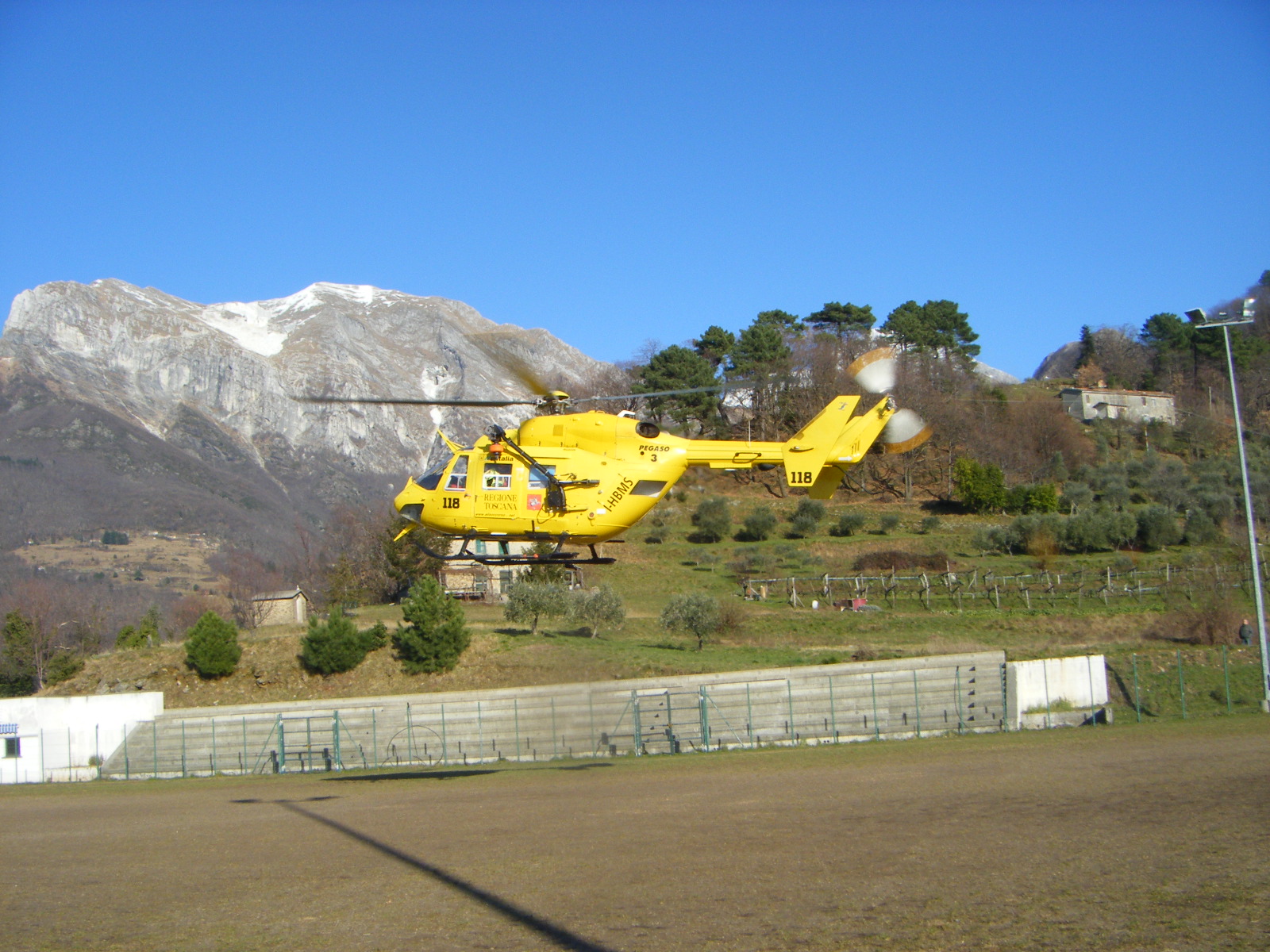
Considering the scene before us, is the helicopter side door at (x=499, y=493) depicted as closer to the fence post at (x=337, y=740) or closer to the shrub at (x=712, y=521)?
the fence post at (x=337, y=740)

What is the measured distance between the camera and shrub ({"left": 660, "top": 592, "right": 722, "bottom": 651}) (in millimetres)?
39969

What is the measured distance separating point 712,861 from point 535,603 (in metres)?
28.0

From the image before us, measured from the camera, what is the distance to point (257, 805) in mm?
23797

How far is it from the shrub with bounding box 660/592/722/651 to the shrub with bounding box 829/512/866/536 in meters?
22.4

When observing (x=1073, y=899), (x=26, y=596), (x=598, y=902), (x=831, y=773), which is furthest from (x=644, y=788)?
(x=26, y=596)

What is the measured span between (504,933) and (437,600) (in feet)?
96.7

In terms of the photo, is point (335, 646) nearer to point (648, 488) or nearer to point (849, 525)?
point (648, 488)

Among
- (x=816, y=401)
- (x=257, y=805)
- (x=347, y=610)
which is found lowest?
(x=257, y=805)

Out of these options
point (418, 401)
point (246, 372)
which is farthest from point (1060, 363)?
point (418, 401)

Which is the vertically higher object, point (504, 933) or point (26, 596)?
point (26, 596)

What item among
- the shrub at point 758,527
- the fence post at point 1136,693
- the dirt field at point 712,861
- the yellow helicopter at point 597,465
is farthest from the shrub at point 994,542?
the yellow helicopter at point 597,465

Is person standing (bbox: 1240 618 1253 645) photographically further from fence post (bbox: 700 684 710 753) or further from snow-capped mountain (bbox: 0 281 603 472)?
snow-capped mountain (bbox: 0 281 603 472)

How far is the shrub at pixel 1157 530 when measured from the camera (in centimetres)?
5466

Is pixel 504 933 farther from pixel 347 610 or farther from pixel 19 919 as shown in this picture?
pixel 347 610
